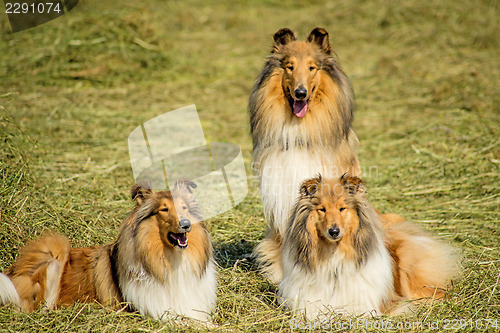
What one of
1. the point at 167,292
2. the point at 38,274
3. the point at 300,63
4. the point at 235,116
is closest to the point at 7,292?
the point at 38,274

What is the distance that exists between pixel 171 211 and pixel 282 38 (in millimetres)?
2140

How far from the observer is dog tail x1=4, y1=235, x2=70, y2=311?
4324mm

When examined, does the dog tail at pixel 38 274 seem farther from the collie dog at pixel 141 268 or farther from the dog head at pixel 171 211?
the dog head at pixel 171 211

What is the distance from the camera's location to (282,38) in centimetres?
510

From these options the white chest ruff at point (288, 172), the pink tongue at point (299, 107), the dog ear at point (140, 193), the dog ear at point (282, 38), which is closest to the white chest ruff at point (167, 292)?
the dog ear at point (140, 193)

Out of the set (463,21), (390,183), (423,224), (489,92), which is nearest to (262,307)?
(423,224)

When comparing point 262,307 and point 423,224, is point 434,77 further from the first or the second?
point 262,307

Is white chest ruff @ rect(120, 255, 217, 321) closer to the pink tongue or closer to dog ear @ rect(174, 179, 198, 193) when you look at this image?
dog ear @ rect(174, 179, 198, 193)

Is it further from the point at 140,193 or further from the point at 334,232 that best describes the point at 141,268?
the point at 334,232

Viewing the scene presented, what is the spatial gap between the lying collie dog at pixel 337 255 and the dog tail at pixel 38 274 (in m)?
2.00

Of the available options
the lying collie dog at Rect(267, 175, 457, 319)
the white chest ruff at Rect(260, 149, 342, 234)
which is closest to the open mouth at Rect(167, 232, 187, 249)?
the lying collie dog at Rect(267, 175, 457, 319)

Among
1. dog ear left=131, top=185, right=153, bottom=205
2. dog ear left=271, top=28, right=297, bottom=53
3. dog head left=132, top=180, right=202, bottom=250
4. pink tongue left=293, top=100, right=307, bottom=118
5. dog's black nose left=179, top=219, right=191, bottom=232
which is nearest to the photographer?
dog's black nose left=179, top=219, right=191, bottom=232

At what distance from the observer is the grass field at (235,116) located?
5.08 meters

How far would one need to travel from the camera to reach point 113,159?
7.66 m
